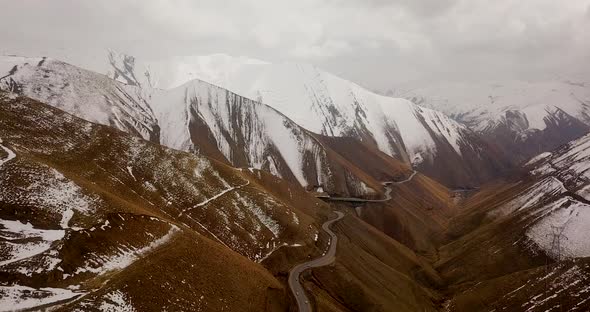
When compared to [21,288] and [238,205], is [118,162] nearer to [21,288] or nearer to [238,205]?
[238,205]

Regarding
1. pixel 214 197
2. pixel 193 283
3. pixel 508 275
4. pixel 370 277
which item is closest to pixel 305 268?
pixel 370 277

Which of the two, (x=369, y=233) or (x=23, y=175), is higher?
(x=23, y=175)

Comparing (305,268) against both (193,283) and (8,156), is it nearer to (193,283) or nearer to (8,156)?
(193,283)

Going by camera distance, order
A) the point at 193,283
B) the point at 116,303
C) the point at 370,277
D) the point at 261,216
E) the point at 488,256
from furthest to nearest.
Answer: the point at 488,256 < the point at 261,216 < the point at 370,277 < the point at 193,283 < the point at 116,303

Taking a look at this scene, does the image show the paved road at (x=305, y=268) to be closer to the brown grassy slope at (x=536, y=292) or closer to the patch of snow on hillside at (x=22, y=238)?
the brown grassy slope at (x=536, y=292)

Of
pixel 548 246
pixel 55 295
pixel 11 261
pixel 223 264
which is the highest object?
pixel 11 261

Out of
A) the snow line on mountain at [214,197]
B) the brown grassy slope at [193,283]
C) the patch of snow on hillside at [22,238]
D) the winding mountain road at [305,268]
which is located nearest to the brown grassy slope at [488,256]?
the winding mountain road at [305,268]

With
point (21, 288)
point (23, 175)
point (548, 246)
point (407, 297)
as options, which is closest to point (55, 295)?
point (21, 288)
